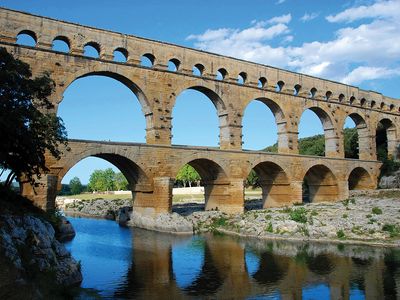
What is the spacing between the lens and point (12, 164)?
15.7 metres

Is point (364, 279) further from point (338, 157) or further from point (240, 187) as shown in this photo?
point (338, 157)

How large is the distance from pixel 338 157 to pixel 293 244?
66.9 feet

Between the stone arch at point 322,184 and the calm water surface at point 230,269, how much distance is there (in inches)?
730

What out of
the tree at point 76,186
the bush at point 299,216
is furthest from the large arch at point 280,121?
the tree at point 76,186

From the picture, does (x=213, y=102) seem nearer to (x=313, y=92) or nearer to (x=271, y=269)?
(x=313, y=92)

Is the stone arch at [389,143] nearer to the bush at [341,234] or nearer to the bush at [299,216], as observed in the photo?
the bush at [299,216]

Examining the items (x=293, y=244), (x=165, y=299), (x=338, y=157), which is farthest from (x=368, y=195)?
(x=165, y=299)

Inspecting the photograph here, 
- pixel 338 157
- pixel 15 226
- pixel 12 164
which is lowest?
pixel 15 226

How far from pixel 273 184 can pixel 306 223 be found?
11.0 metres

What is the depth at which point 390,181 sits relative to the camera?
45375 mm

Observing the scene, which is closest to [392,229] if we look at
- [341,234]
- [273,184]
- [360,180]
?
[341,234]

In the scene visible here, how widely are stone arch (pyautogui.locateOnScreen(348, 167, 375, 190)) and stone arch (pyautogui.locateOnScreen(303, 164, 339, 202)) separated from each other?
5209 mm

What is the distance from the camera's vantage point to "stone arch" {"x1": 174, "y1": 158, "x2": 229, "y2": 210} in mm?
33375

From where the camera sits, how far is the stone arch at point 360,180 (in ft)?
150
